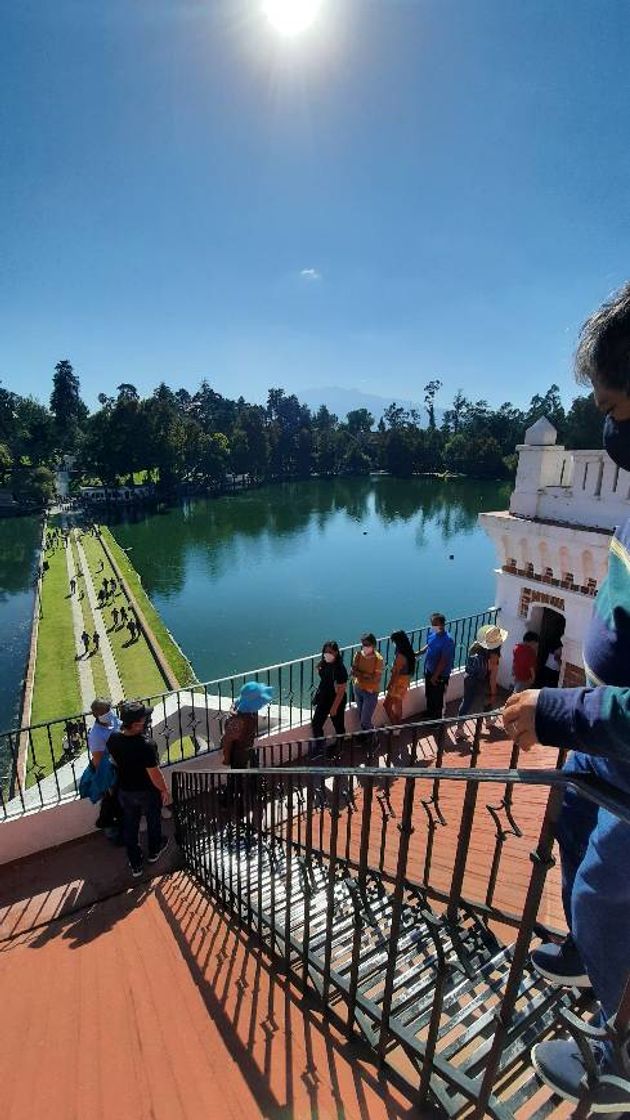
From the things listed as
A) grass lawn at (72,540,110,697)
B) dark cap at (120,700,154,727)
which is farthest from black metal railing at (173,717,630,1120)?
grass lawn at (72,540,110,697)

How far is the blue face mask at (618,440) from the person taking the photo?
1.52m

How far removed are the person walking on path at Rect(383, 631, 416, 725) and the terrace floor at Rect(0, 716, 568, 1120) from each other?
7.11ft

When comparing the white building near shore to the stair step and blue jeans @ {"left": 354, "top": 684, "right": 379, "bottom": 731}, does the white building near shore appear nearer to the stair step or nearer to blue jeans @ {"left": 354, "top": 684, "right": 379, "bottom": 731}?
blue jeans @ {"left": 354, "top": 684, "right": 379, "bottom": 731}

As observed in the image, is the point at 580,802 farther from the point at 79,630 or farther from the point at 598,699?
the point at 79,630

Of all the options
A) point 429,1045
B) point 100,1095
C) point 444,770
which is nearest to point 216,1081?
point 100,1095

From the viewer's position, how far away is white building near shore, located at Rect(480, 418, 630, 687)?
6.67m

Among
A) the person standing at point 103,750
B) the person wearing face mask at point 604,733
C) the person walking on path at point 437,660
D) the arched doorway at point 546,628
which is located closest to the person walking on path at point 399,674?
the person walking on path at point 437,660

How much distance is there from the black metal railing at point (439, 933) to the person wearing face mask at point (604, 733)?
0.11 meters

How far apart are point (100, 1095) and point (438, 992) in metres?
2.05

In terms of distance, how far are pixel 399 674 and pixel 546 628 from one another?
9.97 ft

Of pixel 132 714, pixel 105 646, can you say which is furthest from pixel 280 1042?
pixel 105 646

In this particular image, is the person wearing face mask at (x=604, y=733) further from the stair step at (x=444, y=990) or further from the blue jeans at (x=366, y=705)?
the blue jeans at (x=366, y=705)

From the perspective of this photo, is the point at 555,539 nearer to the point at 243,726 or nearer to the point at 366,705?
the point at 366,705

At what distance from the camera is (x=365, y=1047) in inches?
91.0
